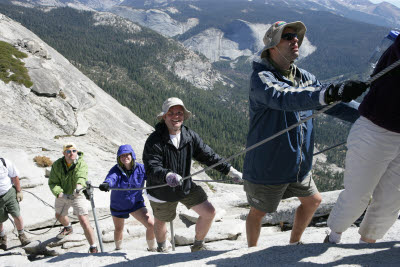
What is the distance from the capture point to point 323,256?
3.56 meters

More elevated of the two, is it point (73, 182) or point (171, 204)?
point (171, 204)

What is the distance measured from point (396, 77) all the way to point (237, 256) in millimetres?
2847

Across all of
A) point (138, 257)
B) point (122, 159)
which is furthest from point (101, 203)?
point (138, 257)

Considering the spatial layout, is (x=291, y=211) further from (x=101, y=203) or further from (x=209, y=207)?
(x=101, y=203)

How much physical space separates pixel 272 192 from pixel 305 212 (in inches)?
33.4

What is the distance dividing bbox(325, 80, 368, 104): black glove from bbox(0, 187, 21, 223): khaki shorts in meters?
7.69

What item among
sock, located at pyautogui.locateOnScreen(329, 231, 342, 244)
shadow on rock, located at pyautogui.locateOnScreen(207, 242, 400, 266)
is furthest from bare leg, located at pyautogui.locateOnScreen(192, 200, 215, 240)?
sock, located at pyautogui.locateOnScreen(329, 231, 342, 244)

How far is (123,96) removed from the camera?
5684 inches

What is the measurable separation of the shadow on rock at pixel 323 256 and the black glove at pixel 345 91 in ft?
6.41

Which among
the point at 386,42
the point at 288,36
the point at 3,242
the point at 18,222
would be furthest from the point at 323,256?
the point at 3,242

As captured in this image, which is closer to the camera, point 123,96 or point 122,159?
point 122,159

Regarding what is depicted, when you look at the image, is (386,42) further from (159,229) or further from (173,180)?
(159,229)

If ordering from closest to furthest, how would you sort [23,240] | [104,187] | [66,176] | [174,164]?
[174,164] < [104,187] < [66,176] < [23,240]

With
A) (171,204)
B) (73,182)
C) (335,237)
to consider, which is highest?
(335,237)
